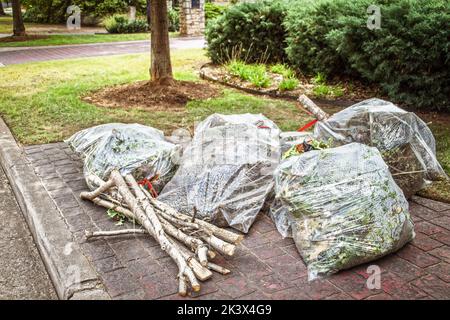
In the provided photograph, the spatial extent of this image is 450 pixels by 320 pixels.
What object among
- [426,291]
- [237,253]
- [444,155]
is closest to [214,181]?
[237,253]

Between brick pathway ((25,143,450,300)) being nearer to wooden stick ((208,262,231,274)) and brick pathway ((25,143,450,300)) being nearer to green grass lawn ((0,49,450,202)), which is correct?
wooden stick ((208,262,231,274))

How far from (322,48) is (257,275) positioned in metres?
6.93

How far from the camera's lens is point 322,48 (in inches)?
370

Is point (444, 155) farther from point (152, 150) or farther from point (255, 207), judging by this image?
point (152, 150)

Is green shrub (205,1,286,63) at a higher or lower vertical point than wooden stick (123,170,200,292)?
higher

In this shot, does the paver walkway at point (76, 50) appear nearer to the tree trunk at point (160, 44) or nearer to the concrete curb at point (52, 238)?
the tree trunk at point (160, 44)

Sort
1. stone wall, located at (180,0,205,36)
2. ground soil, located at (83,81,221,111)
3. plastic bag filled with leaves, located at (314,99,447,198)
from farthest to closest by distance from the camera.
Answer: stone wall, located at (180,0,205,36) < ground soil, located at (83,81,221,111) < plastic bag filled with leaves, located at (314,99,447,198)

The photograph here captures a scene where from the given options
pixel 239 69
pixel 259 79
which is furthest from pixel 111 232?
pixel 239 69

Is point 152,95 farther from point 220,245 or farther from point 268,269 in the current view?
A: point 268,269

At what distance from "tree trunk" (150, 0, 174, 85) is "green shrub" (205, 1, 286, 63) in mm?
2921

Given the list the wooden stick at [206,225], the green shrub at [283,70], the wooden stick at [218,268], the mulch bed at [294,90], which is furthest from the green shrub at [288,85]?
the wooden stick at [218,268]

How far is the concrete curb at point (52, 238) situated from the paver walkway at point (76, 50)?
904 cm

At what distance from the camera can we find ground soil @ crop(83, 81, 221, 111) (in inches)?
326

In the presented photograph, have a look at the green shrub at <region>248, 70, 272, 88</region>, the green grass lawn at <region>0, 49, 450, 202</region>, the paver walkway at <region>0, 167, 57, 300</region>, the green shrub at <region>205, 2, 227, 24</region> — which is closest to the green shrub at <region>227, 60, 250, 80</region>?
the green shrub at <region>248, 70, 272, 88</region>
